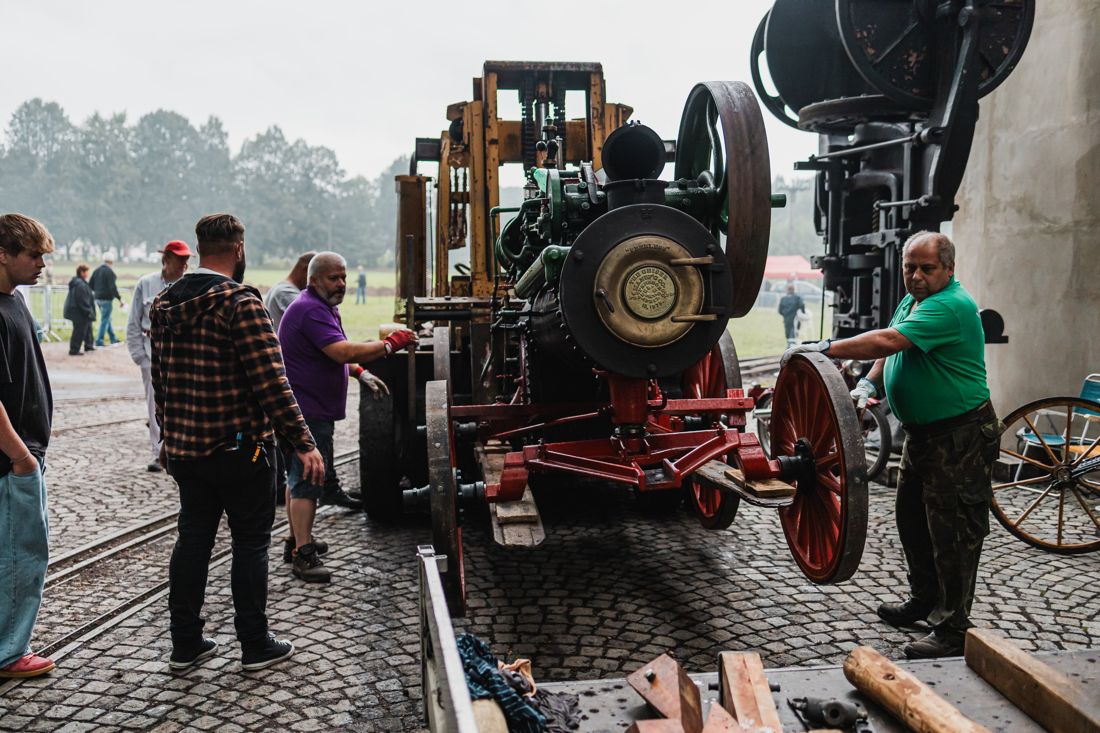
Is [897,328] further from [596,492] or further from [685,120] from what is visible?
[596,492]

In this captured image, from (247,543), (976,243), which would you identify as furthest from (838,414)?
(976,243)

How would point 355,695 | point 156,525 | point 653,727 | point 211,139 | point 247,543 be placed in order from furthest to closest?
point 211,139
point 156,525
point 247,543
point 355,695
point 653,727

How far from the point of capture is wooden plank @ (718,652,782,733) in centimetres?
254

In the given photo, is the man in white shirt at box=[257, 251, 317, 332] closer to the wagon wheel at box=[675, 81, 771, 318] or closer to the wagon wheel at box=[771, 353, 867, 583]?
the wagon wheel at box=[675, 81, 771, 318]

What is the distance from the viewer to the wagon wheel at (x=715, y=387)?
491 cm

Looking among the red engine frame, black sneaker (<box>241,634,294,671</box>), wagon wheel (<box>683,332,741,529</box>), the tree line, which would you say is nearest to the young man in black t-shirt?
black sneaker (<box>241,634,294,671</box>)

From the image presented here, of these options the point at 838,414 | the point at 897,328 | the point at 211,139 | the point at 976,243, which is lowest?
the point at 838,414

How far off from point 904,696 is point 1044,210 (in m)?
5.79

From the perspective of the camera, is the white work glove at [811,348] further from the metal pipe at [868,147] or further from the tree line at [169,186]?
the tree line at [169,186]

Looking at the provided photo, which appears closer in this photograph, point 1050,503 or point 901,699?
point 901,699

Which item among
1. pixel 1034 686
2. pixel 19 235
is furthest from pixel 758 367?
pixel 19 235

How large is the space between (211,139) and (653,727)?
68.0 meters

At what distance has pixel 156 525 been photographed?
5.86 meters

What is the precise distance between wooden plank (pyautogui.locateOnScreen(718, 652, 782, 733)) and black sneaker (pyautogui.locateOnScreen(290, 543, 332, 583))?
2.53 m
